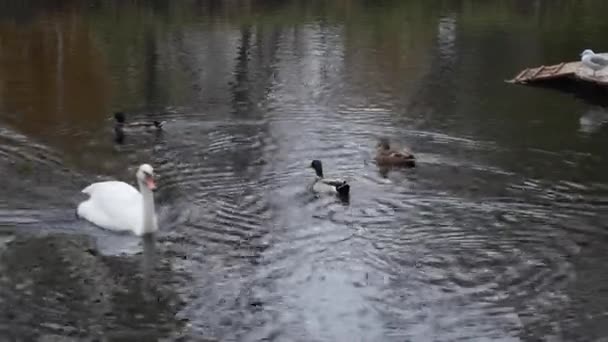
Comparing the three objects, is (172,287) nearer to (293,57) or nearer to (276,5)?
(293,57)

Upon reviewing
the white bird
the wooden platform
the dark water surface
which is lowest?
the dark water surface

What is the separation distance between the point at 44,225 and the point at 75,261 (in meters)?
1.32

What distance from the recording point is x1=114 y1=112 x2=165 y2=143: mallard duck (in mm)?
17216

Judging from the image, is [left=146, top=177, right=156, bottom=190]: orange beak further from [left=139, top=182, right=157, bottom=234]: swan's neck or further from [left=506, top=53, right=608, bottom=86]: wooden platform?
[left=506, top=53, right=608, bottom=86]: wooden platform

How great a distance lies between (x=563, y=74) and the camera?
73.3 ft

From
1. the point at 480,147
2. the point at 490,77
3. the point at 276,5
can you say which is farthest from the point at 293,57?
the point at 276,5

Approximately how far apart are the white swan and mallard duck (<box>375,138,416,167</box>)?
13.0 ft

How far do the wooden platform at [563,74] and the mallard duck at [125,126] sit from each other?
8737mm

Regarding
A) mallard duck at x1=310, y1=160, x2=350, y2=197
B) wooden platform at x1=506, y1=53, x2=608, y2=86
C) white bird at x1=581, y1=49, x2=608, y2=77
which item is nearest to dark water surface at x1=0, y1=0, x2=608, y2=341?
mallard duck at x1=310, y1=160, x2=350, y2=197

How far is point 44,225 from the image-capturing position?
12.5 meters

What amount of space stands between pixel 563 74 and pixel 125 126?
1005 centimetres

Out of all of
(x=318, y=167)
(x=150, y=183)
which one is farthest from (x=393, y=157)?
(x=150, y=183)

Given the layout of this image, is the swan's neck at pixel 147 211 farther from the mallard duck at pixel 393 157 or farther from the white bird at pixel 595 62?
the white bird at pixel 595 62

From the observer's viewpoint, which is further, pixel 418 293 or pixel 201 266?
pixel 201 266
